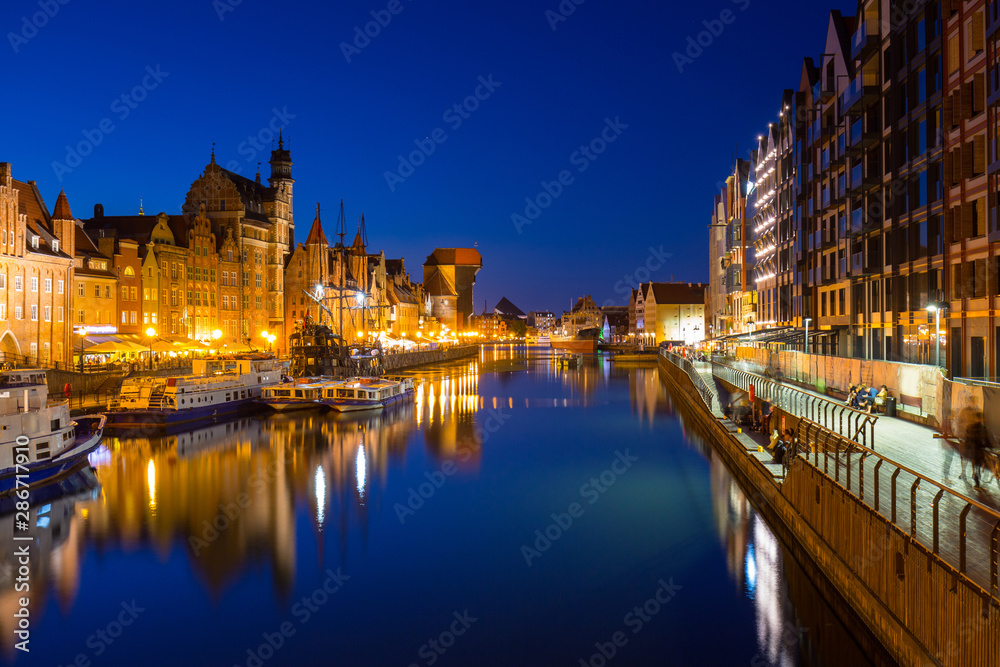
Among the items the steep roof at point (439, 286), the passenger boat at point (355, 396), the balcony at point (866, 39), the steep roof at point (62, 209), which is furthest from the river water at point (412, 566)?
the steep roof at point (439, 286)

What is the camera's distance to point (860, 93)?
130 feet

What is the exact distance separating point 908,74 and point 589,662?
110 feet

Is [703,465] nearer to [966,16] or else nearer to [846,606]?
[846,606]

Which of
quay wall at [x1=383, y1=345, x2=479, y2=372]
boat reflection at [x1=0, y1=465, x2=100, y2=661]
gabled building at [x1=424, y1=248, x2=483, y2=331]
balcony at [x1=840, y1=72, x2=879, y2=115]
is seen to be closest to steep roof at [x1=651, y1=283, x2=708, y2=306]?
quay wall at [x1=383, y1=345, x2=479, y2=372]

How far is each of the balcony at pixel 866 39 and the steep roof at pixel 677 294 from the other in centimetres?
10758

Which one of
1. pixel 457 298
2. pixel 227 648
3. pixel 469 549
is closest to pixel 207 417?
pixel 469 549

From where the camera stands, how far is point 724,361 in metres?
54.9

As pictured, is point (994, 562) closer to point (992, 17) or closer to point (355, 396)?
point (992, 17)

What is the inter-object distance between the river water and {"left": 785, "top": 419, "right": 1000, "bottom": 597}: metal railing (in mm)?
2546

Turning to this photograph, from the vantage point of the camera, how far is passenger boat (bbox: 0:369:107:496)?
24.8 meters

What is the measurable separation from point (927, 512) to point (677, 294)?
457 ft

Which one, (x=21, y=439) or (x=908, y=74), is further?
(x=908, y=74)

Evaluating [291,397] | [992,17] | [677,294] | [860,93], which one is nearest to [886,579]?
[992,17]

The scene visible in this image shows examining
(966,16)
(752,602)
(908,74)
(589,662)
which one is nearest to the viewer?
(589,662)
